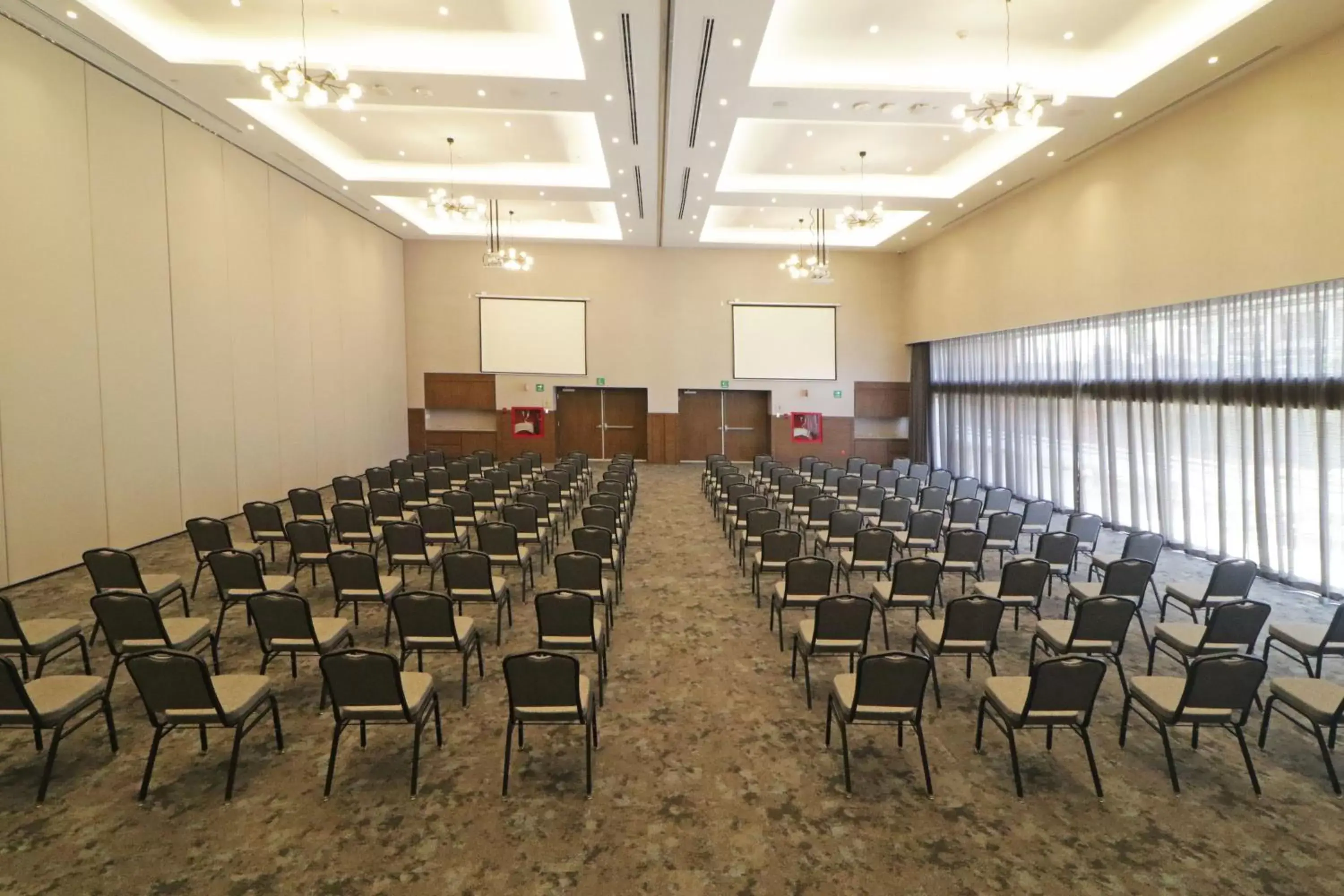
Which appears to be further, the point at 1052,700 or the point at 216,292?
the point at 216,292

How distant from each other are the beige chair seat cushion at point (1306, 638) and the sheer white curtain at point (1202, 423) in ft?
12.4

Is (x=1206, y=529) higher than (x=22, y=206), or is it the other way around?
(x=22, y=206)

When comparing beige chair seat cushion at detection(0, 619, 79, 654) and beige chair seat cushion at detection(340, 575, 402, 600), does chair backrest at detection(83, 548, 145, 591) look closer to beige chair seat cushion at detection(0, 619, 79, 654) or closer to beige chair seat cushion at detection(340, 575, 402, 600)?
beige chair seat cushion at detection(0, 619, 79, 654)

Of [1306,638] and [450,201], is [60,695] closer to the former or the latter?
[1306,638]

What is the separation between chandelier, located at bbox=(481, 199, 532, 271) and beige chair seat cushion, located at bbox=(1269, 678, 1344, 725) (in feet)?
46.6

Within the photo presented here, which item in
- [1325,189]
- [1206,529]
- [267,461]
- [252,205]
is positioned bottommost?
[1206,529]

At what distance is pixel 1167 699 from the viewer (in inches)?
162

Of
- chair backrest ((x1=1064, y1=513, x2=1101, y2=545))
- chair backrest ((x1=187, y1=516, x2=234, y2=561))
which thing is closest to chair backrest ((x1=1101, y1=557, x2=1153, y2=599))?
chair backrest ((x1=1064, y1=513, x2=1101, y2=545))

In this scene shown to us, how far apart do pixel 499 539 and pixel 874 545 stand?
4225 millimetres

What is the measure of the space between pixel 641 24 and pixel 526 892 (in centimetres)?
844

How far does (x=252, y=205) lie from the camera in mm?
12320

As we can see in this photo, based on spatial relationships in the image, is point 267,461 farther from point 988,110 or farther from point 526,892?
point 988,110

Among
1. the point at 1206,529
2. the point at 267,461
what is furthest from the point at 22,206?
the point at 1206,529

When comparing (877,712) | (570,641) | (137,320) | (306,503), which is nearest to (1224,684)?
(877,712)
